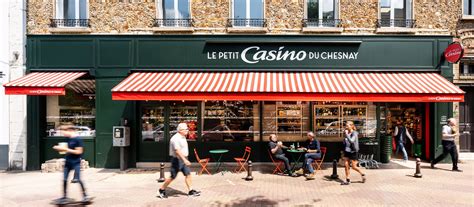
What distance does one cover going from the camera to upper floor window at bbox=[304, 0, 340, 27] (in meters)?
10.2

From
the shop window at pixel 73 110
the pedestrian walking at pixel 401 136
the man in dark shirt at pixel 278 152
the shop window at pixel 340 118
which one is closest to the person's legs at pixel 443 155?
A: the pedestrian walking at pixel 401 136

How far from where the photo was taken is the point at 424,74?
986 centimetres

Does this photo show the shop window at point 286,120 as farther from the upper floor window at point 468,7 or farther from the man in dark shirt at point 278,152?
the upper floor window at point 468,7

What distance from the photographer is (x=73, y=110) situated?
10414 mm

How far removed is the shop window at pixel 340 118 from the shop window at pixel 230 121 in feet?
7.32

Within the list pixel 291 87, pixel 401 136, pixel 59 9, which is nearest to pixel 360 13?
pixel 291 87

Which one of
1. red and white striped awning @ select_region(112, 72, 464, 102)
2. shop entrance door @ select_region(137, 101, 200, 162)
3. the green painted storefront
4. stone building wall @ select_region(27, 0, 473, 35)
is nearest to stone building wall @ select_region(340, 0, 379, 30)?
stone building wall @ select_region(27, 0, 473, 35)

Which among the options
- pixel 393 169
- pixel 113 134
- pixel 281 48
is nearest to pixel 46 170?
pixel 113 134

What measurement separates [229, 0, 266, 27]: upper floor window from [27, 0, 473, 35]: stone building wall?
26 centimetres

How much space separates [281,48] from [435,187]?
603 centimetres

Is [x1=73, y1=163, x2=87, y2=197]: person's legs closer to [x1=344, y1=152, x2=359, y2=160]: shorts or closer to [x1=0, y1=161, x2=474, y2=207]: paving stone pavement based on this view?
[x1=0, y1=161, x2=474, y2=207]: paving stone pavement

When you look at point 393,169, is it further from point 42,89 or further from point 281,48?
point 42,89

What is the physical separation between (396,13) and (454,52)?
90.6 inches

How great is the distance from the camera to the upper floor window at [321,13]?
33.6ft
